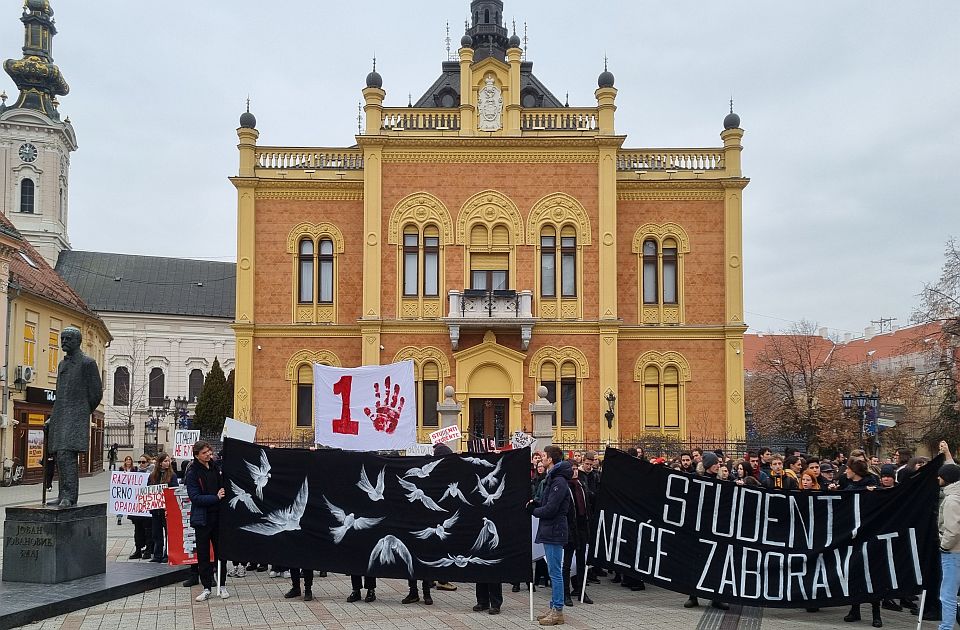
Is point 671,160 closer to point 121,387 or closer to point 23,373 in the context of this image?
point 23,373

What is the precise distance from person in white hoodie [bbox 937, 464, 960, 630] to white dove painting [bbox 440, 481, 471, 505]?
5173mm

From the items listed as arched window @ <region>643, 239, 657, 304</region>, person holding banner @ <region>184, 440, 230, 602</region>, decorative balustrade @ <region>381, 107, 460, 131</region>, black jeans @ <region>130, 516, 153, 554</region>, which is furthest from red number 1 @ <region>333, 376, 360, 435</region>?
arched window @ <region>643, 239, 657, 304</region>

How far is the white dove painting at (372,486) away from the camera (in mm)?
11266

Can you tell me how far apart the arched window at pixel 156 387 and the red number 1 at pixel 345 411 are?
6226 centimetres

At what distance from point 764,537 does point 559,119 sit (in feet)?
85.3

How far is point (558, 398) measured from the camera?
33844 mm

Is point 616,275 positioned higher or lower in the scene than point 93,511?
higher

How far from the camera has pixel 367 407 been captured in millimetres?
15969

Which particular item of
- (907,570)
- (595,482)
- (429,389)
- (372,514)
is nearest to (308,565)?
(372,514)

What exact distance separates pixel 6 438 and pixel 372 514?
29.2 metres

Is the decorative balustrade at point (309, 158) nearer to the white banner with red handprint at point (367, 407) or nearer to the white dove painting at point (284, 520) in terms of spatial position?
the white banner with red handprint at point (367, 407)

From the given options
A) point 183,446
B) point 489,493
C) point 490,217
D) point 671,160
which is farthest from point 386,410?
point 671,160

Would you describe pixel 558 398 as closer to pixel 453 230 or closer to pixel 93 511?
pixel 453 230

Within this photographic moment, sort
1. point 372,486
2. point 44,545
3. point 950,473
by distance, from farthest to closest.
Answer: point 372,486 < point 44,545 < point 950,473
